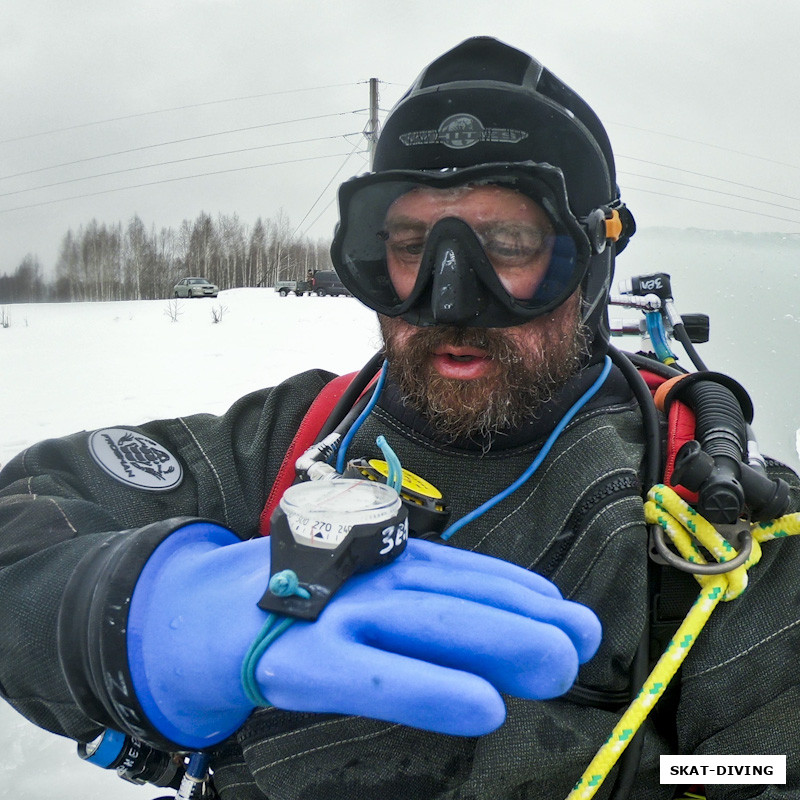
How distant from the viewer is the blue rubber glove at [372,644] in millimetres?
691

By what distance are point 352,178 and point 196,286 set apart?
1120 inches

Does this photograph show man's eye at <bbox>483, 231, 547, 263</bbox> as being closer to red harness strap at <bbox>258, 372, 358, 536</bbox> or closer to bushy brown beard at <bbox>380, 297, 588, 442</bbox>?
bushy brown beard at <bbox>380, 297, 588, 442</bbox>

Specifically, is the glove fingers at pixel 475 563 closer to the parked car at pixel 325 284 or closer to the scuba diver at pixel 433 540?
the scuba diver at pixel 433 540

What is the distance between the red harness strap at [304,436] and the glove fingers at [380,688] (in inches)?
27.0

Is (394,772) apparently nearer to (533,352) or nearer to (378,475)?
(378,475)

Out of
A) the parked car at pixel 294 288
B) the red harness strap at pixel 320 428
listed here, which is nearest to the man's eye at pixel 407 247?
the red harness strap at pixel 320 428

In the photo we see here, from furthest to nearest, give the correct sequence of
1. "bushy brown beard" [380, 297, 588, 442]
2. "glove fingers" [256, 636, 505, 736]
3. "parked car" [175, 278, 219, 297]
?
"parked car" [175, 278, 219, 297] < "bushy brown beard" [380, 297, 588, 442] < "glove fingers" [256, 636, 505, 736]

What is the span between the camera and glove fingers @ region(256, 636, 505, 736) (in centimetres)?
66

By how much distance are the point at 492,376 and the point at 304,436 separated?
50 centimetres

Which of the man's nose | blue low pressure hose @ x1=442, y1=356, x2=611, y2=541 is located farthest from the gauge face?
the man's nose

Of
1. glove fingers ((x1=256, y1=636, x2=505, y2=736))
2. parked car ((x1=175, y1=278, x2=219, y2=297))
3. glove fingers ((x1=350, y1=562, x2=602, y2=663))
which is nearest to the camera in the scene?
glove fingers ((x1=256, y1=636, x2=505, y2=736))

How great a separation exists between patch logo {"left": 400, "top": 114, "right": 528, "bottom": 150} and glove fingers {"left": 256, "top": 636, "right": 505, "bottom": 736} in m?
1.09

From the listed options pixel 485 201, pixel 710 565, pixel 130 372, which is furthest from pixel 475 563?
pixel 130 372

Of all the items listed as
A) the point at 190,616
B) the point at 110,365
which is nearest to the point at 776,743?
the point at 190,616
